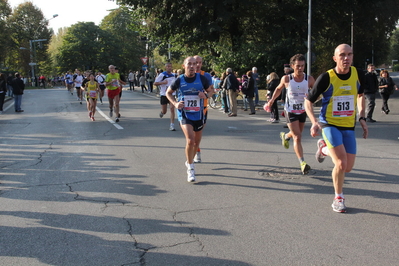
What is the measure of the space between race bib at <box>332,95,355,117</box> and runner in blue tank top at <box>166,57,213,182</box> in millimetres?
2323

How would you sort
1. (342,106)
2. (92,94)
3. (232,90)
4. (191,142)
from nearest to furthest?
(342,106) → (191,142) → (92,94) → (232,90)

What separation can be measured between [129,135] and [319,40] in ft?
75.0

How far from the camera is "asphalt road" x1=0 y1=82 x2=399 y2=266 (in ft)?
13.1

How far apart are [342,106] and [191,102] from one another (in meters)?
2.52

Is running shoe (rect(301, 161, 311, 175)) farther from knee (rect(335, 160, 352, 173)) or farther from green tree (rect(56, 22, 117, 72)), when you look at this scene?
green tree (rect(56, 22, 117, 72))

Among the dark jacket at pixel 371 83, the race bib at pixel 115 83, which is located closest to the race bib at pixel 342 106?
the dark jacket at pixel 371 83

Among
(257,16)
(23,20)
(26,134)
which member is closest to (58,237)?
(26,134)

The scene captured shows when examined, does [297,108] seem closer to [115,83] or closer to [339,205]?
[339,205]

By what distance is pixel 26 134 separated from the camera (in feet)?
42.1

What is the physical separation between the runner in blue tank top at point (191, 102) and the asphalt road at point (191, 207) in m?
0.61

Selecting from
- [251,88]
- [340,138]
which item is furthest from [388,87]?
[340,138]

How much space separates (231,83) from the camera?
699 inches

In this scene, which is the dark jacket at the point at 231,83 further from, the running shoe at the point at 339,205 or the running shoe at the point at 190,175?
the running shoe at the point at 339,205

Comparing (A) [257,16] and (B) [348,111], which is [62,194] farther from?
(A) [257,16]
